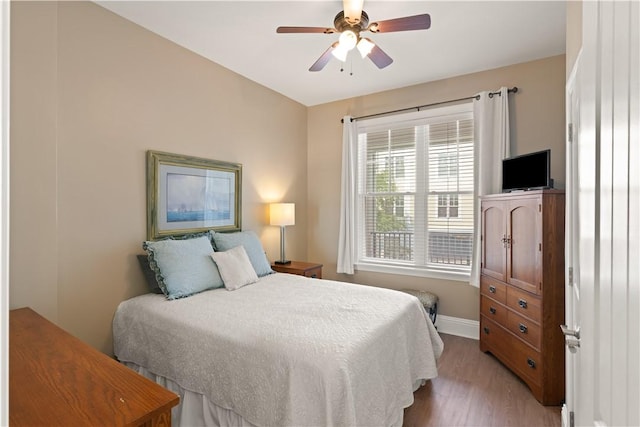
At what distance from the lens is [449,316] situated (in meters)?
3.62

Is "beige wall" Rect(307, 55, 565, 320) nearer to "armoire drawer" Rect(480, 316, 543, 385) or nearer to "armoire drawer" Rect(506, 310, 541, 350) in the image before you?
"armoire drawer" Rect(480, 316, 543, 385)

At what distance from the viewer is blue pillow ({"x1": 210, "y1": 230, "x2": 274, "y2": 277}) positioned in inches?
118

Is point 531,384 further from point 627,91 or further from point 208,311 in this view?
point 627,91

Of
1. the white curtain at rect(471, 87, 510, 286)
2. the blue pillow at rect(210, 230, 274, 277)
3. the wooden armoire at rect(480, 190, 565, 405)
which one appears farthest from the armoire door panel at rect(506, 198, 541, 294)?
the blue pillow at rect(210, 230, 274, 277)

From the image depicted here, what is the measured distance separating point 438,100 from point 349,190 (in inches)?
58.5

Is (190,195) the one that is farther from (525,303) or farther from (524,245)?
(525,303)

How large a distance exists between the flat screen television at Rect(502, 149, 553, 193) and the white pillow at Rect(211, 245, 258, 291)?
2.48 m

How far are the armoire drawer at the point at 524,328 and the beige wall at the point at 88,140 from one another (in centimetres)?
312

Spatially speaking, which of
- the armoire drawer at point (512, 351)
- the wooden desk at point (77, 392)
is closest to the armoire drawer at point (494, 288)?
the armoire drawer at point (512, 351)

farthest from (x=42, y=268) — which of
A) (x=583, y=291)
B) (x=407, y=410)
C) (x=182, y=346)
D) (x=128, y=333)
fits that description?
(x=583, y=291)

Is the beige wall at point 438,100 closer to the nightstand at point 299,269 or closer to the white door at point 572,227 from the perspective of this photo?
the nightstand at point 299,269

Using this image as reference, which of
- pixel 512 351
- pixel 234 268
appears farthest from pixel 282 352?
pixel 512 351

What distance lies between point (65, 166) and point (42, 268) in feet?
2.25

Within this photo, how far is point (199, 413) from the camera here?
1860 mm
